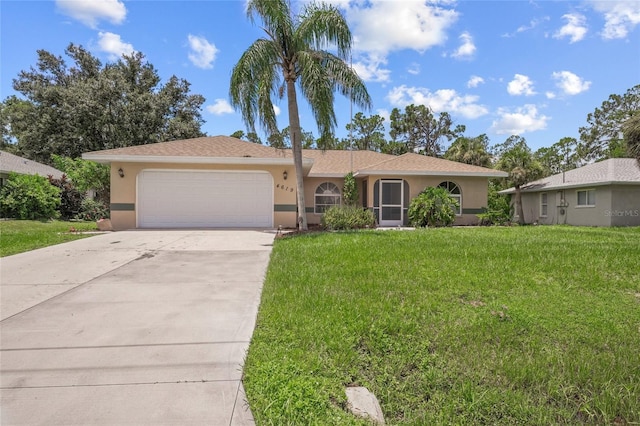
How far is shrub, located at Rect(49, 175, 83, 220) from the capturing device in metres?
18.7

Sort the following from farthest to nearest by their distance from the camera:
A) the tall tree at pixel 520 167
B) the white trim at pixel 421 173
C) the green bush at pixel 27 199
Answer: the tall tree at pixel 520 167 → the green bush at pixel 27 199 → the white trim at pixel 421 173

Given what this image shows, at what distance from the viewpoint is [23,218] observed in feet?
54.2

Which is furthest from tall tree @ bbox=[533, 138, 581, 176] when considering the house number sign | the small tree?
the house number sign

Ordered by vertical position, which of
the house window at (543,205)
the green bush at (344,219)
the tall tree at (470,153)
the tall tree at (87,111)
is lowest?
the green bush at (344,219)

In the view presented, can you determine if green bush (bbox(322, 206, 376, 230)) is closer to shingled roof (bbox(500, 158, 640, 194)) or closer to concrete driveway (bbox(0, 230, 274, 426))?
concrete driveway (bbox(0, 230, 274, 426))

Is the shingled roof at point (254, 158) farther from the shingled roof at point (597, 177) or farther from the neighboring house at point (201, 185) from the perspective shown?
the shingled roof at point (597, 177)

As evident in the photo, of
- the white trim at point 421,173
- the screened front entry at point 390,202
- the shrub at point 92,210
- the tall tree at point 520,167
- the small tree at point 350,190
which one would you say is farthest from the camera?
the tall tree at point 520,167

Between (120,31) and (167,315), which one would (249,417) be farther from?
(120,31)

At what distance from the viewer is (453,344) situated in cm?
324

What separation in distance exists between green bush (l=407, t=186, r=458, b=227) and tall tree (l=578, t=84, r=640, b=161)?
1158 inches

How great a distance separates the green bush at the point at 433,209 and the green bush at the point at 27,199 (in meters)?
17.8

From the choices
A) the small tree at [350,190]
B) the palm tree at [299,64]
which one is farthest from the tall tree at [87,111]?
the palm tree at [299,64]

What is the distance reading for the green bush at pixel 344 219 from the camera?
13383mm

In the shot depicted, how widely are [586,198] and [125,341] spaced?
2166 centimetres
